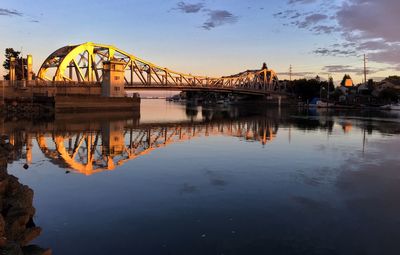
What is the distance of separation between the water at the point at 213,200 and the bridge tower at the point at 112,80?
64.2 m

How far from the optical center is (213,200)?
14297mm

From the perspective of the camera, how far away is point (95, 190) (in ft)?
51.2

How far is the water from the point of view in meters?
10.3

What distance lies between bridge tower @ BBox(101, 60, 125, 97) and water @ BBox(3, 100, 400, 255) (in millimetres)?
64221

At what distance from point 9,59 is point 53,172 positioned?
3603 inches

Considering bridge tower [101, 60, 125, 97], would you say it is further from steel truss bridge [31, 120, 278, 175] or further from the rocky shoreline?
the rocky shoreline

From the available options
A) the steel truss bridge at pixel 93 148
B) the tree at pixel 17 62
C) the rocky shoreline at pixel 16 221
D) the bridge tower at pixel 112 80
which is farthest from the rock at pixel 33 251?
the tree at pixel 17 62

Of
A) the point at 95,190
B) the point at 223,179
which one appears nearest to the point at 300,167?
the point at 223,179

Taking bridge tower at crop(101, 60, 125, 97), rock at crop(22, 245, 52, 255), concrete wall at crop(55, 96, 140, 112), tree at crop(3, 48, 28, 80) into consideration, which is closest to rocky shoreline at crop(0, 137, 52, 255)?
rock at crop(22, 245, 52, 255)

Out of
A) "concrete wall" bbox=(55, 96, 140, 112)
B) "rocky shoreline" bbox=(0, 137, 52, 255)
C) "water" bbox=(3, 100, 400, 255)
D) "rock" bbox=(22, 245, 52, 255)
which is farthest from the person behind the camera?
"concrete wall" bbox=(55, 96, 140, 112)

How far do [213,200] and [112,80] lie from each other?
3148 inches

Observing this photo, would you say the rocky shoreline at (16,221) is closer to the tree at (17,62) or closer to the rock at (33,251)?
the rock at (33,251)

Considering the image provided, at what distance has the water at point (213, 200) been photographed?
10.3 metres

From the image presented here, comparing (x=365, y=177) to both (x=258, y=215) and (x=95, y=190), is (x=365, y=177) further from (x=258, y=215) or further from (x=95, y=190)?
(x=95, y=190)
